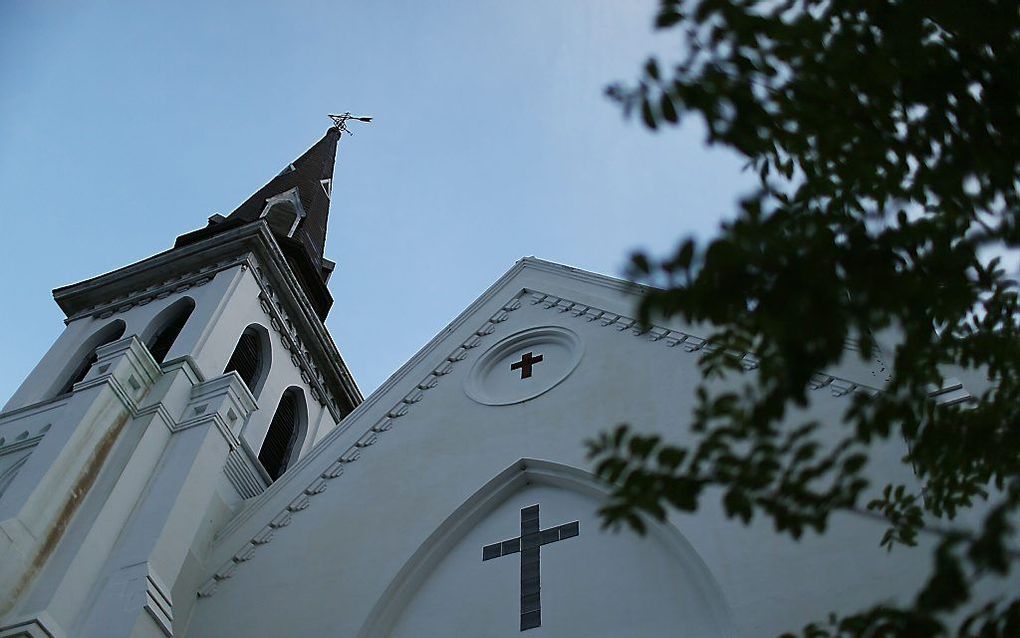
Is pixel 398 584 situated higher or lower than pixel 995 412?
higher

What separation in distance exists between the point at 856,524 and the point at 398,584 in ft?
12.3

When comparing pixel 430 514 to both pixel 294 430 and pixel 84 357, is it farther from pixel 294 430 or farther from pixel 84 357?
pixel 84 357

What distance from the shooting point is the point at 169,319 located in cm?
1579

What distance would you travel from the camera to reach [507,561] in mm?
8695

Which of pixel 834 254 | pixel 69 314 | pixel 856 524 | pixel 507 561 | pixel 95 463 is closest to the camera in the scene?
pixel 834 254

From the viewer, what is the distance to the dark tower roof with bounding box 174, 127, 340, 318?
2003 cm

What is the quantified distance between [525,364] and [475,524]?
2.22 meters

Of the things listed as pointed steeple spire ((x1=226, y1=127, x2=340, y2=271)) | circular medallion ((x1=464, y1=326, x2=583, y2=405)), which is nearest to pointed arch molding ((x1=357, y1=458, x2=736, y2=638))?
circular medallion ((x1=464, y1=326, x2=583, y2=405))

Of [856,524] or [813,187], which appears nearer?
[813,187]

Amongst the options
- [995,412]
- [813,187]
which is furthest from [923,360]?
[813,187]

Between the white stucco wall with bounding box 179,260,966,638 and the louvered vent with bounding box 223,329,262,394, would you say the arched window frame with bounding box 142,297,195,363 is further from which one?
the white stucco wall with bounding box 179,260,966,638

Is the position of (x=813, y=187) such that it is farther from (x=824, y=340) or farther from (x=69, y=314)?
(x=69, y=314)

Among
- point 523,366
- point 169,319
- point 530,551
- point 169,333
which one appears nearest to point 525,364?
point 523,366

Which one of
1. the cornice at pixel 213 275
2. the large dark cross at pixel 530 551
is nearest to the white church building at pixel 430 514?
the large dark cross at pixel 530 551
